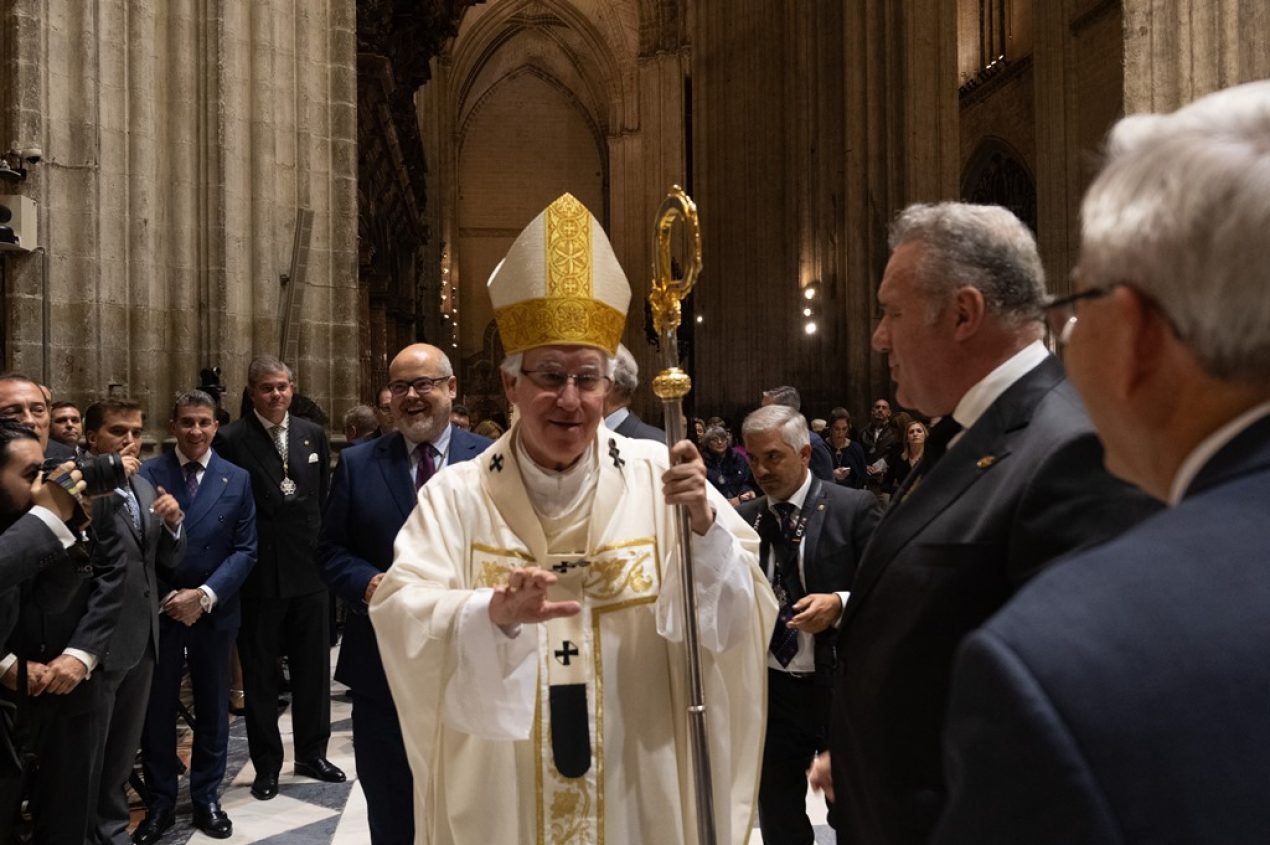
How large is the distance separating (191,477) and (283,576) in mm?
709

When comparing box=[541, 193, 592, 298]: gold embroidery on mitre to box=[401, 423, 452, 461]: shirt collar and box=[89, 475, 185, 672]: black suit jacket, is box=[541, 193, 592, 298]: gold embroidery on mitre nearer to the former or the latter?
box=[401, 423, 452, 461]: shirt collar

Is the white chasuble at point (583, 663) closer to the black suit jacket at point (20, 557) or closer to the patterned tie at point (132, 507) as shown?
the black suit jacket at point (20, 557)

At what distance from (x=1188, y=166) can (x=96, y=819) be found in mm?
4589

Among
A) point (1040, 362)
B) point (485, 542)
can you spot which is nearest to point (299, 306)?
point (485, 542)

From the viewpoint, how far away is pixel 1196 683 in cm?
86

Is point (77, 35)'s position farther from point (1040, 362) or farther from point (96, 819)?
point (1040, 362)

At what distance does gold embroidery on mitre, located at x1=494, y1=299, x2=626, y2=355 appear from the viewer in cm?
302

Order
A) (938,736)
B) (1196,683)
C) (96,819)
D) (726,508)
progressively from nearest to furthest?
(1196,683) < (938,736) < (726,508) < (96,819)

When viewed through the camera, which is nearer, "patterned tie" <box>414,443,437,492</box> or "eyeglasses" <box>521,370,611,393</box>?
"eyeglasses" <box>521,370,611,393</box>

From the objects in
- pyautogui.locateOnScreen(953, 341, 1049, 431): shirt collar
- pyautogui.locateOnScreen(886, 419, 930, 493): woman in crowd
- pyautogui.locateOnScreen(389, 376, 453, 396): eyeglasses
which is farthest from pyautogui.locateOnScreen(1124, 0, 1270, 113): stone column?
pyautogui.locateOnScreen(953, 341, 1049, 431): shirt collar

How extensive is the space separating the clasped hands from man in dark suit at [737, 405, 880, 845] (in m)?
1.44

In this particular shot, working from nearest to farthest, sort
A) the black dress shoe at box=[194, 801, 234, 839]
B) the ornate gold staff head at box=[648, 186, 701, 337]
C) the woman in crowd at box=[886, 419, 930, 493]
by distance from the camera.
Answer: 1. the ornate gold staff head at box=[648, 186, 701, 337]
2. the black dress shoe at box=[194, 801, 234, 839]
3. the woman in crowd at box=[886, 419, 930, 493]

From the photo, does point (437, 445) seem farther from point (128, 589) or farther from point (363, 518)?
point (128, 589)

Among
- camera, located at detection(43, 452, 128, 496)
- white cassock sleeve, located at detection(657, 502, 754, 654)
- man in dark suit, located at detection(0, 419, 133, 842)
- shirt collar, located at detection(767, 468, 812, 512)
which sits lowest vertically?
man in dark suit, located at detection(0, 419, 133, 842)
